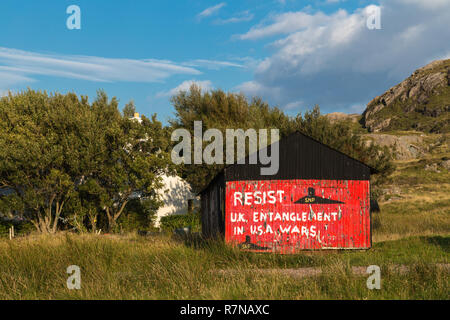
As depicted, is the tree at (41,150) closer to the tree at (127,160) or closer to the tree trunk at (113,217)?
the tree at (127,160)

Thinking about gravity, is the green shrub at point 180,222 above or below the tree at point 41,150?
below

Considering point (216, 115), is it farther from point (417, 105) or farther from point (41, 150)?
point (417, 105)

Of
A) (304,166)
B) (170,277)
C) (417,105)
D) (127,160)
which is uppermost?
(417,105)

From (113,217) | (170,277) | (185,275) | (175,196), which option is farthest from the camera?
(175,196)

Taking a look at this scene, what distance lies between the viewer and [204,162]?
118ft

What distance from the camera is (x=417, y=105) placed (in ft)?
423

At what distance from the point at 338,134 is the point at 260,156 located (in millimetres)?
17898

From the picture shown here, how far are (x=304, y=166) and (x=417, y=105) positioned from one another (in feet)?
409

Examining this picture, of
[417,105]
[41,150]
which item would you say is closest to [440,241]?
[41,150]

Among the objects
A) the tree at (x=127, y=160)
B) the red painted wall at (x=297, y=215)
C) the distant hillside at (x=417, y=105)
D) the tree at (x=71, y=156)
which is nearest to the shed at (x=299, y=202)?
the red painted wall at (x=297, y=215)

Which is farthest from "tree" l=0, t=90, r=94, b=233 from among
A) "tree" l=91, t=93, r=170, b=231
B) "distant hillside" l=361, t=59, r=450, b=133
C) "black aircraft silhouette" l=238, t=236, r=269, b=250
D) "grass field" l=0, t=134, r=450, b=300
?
"distant hillside" l=361, t=59, r=450, b=133

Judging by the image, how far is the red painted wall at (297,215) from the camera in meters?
19.6

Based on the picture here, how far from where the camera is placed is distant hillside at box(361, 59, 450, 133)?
378 feet
